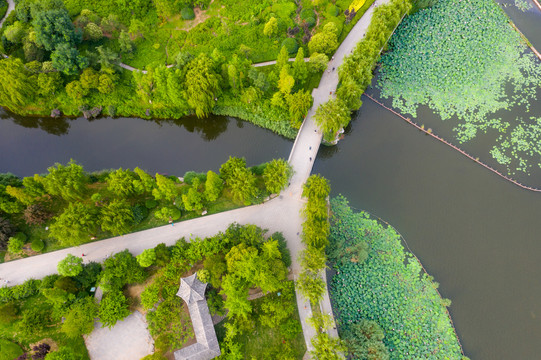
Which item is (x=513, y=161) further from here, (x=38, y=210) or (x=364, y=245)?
A: (x=38, y=210)

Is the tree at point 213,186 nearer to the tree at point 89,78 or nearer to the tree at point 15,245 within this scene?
the tree at point 15,245

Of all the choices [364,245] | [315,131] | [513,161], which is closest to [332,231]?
[364,245]

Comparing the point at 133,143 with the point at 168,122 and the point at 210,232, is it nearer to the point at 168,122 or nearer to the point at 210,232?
the point at 168,122

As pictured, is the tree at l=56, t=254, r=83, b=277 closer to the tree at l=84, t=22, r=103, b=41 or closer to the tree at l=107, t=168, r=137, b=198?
the tree at l=107, t=168, r=137, b=198

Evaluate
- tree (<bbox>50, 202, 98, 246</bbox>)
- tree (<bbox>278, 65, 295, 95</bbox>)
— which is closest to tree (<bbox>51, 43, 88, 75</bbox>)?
tree (<bbox>50, 202, 98, 246</bbox>)

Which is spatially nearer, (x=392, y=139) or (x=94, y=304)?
(x=94, y=304)

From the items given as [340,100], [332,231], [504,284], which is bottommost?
[332,231]
